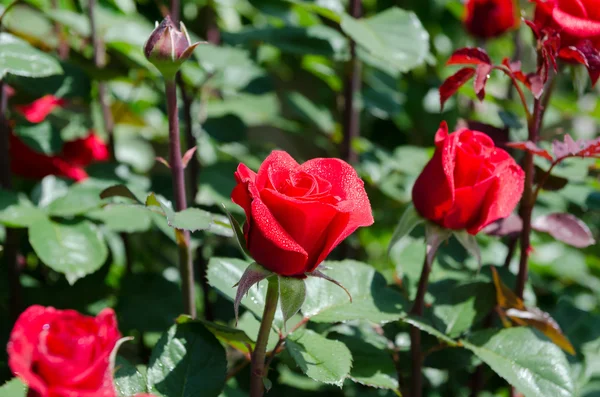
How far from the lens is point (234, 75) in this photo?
110 centimetres

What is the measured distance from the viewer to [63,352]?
395 mm

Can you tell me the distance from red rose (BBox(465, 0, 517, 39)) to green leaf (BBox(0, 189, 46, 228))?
0.83 m

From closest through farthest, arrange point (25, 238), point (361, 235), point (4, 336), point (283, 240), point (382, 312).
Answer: point (283, 240)
point (382, 312)
point (4, 336)
point (25, 238)
point (361, 235)

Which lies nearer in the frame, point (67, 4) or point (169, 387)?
point (169, 387)

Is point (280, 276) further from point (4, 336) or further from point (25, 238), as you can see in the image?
point (25, 238)

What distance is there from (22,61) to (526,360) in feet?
2.16

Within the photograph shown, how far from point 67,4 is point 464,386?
3.48ft

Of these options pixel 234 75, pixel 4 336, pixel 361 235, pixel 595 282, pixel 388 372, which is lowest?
pixel 595 282

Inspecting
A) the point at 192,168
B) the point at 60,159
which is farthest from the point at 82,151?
the point at 192,168

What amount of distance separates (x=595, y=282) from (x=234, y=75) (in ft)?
2.88

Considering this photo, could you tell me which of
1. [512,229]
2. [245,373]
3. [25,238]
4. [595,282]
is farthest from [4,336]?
[595,282]

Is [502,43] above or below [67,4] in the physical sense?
Result: below

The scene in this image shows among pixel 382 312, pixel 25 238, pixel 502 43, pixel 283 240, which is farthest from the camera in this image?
pixel 502 43

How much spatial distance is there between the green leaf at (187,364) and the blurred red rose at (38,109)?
497 mm
